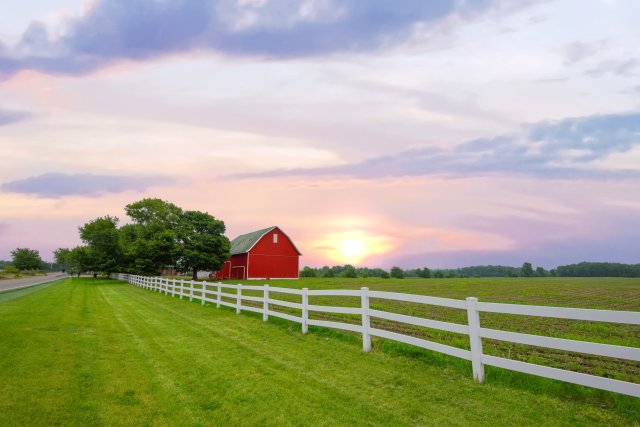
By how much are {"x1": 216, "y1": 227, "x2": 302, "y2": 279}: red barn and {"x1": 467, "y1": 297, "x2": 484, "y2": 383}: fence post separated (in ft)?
150

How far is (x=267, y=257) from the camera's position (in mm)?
52312

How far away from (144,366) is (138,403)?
6.72 feet

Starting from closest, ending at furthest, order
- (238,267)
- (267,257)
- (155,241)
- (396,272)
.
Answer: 1. (155,241)
2. (267,257)
3. (238,267)
4. (396,272)

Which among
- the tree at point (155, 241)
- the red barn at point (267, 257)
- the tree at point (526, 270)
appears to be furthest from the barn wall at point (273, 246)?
the tree at point (526, 270)

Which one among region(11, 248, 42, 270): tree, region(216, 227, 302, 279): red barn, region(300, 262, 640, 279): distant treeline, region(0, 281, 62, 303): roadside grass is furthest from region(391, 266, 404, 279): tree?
region(11, 248, 42, 270): tree

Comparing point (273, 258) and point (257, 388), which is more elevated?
point (273, 258)

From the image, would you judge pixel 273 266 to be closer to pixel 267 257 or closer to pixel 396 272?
pixel 267 257

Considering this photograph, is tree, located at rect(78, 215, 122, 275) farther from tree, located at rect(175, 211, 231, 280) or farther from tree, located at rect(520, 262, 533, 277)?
tree, located at rect(520, 262, 533, 277)

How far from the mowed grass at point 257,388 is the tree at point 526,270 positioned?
371 ft

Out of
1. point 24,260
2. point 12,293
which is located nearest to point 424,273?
point 12,293

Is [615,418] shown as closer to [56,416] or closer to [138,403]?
[138,403]

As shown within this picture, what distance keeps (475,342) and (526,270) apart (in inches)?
4636

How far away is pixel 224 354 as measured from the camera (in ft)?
27.2

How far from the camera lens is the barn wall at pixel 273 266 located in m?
51.4
